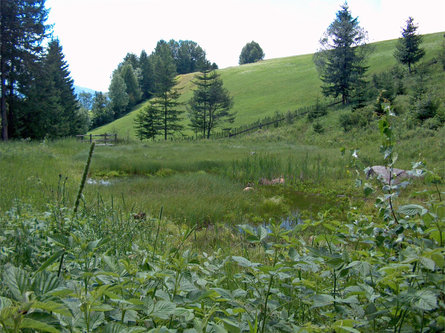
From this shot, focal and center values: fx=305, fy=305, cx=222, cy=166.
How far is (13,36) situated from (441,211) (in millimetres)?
26754

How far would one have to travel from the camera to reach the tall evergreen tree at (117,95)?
60.4 metres

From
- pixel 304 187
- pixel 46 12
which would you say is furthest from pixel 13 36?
pixel 304 187

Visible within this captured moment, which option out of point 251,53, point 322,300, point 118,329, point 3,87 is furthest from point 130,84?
point 118,329

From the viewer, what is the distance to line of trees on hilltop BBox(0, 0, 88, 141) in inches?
826

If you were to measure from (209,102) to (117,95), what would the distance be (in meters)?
32.2

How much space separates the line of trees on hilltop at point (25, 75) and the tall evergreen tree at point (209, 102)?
1562cm

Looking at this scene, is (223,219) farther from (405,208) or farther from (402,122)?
(402,122)

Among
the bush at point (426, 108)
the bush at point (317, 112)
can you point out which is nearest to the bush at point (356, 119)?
the bush at point (426, 108)

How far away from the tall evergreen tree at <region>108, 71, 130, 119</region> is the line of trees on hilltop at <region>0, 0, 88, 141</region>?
35121 millimetres

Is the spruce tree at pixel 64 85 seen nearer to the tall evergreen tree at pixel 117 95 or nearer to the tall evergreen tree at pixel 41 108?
the tall evergreen tree at pixel 41 108

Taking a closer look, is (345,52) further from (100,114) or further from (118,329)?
(100,114)

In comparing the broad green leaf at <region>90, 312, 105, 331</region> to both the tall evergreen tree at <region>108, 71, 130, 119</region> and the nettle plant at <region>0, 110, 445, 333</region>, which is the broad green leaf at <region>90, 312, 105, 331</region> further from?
the tall evergreen tree at <region>108, 71, 130, 119</region>

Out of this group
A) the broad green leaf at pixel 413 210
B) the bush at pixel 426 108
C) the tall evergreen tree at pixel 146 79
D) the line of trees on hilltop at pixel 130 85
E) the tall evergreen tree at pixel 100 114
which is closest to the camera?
the broad green leaf at pixel 413 210

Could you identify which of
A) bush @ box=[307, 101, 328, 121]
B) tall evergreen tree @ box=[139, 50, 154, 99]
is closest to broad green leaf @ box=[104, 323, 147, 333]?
bush @ box=[307, 101, 328, 121]
